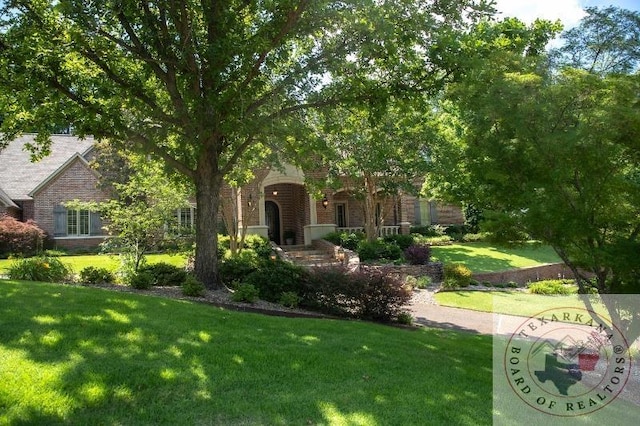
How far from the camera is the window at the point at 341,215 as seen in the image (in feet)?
94.6

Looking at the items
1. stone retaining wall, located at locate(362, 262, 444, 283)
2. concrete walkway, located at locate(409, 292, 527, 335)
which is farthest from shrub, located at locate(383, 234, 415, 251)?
concrete walkway, located at locate(409, 292, 527, 335)

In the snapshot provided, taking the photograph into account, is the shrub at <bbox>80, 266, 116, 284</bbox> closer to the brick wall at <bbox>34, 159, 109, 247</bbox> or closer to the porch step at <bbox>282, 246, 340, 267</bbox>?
the porch step at <bbox>282, 246, 340, 267</bbox>

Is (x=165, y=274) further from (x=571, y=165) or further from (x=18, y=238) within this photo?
(x=18, y=238)

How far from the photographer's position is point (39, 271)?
11805mm

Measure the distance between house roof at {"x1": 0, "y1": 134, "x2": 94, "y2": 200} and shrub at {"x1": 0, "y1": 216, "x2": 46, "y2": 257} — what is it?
3.32m

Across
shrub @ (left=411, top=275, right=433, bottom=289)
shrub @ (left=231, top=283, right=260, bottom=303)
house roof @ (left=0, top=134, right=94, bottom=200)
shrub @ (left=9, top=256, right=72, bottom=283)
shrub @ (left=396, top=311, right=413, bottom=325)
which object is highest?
house roof @ (left=0, top=134, right=94, bottom=200)

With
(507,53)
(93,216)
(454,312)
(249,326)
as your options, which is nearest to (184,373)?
(249,326)

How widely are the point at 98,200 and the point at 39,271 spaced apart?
50.3 feet

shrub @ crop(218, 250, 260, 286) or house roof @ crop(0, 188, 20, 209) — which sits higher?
house roof @ crop(0, 188, 20, 209)

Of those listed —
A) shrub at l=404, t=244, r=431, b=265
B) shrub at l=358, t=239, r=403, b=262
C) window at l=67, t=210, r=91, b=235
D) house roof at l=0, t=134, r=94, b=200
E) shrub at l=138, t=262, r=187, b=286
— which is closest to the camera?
shrub at l=138, t=262, r=187, b=286

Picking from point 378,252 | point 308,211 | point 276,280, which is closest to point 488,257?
point 378,252

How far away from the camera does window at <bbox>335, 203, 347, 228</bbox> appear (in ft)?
94.6

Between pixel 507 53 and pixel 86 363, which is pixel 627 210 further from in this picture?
pixel 86 363

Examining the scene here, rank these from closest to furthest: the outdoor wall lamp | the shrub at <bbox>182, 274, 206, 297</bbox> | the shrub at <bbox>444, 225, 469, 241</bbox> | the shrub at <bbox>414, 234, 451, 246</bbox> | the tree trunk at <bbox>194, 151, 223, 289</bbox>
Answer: the shrub at <bbox>182, 274, 206, 297</bbox>
the tree trunk at <bbox>194, 151, 223, 289</bbox>
the outdoor wall lamp
the shrub at <bbox>414, 234, 451, 246</bbox>
the shrub at <bbox>444, 225, 469, 241</bbox>
